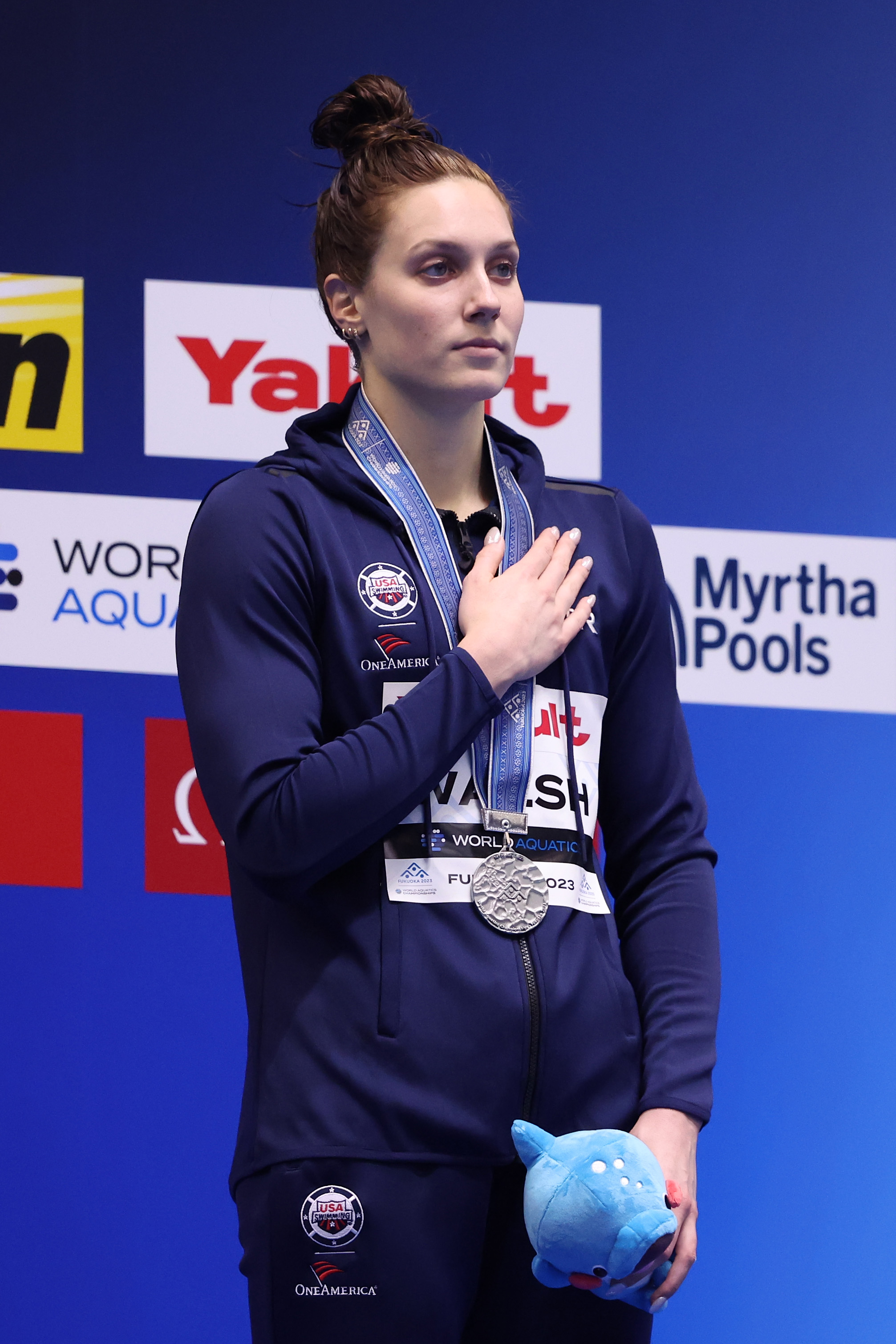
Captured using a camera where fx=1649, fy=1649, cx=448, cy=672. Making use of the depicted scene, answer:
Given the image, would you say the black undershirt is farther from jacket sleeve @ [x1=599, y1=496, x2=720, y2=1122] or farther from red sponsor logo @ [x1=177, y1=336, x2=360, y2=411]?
red sponsor logo @ [x1=177, y1=336, x2=360, y2=411]

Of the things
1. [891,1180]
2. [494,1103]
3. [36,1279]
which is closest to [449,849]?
[494,1103]

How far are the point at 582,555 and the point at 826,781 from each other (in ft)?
4.10

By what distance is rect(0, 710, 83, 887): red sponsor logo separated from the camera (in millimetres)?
2406

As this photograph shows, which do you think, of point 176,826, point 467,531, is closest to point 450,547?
point 467,531

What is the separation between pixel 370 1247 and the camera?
121 cm

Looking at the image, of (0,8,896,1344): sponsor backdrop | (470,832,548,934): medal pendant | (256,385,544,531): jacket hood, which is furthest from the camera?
(0,8,896,1344): sponsor backdrop

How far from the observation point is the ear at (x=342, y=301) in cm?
148

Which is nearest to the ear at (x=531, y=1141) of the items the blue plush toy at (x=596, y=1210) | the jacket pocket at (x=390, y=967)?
the blue plush toy at (x=596, y=1210)

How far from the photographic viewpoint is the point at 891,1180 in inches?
99.7

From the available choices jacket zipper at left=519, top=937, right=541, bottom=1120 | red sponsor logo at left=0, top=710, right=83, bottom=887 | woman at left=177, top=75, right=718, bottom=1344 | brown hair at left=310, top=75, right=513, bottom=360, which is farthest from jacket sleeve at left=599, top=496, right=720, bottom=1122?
red sponsor logo at left=0, top=710, right=83, bottom=887

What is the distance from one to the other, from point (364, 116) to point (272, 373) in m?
0.98

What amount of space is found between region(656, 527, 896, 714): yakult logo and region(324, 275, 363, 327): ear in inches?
45.2

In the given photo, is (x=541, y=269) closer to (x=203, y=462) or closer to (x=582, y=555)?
(x=203, y=462)

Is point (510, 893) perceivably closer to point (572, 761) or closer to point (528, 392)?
point (572, 761)
